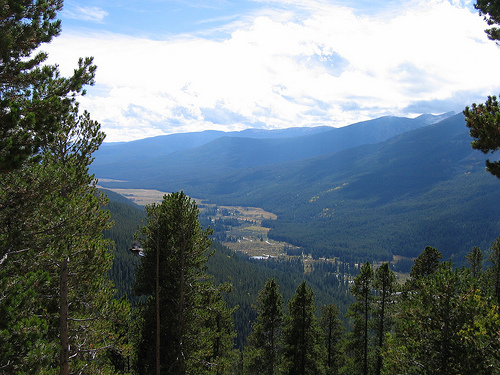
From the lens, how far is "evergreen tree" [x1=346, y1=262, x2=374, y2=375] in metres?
26.6

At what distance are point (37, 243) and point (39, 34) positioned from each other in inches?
236

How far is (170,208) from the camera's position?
1627cm

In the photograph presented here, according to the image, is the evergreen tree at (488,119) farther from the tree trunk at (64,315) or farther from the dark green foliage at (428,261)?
the dark green foliage at (428,261)

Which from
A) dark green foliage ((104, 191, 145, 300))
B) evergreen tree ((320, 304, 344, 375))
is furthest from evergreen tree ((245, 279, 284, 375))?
dark green foliage ((104, 191, 145, 300))

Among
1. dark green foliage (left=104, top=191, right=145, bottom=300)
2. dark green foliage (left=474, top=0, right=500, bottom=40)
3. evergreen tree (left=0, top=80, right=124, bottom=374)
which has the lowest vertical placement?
dark green foliage (left=104, top=191, right=145, bottom=300)

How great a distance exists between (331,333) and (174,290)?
24850 millimetres

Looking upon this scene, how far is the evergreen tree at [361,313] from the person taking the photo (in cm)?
2659

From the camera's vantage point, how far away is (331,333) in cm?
3534

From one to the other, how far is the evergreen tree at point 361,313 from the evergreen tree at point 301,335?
3.25m

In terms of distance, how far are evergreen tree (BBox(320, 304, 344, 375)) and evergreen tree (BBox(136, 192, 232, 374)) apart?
66.5ft

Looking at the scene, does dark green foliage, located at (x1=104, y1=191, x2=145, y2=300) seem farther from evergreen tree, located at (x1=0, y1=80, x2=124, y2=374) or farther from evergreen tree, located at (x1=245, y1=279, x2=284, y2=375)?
evergreen tree, located at (x1=0, y1=80, x2=124, y2=374)

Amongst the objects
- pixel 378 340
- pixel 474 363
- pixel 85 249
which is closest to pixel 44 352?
pixel 85 249

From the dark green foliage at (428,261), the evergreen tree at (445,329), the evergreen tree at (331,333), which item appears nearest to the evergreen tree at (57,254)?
the evergreen tree at (445,329)

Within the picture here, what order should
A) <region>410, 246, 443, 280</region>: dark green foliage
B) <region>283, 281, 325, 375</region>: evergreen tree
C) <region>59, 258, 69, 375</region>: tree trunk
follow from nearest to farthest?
1. <region>59, 258, 69, 375</region>: tree trunk
2. <region>410, 246, 443, 280</region>: dark green foliage
3. <region>283, 281, 325, 375</region>: evergreen tree
